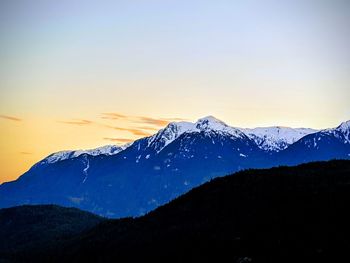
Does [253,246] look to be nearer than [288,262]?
No

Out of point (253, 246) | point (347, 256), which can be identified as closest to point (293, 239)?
point (253, 246)

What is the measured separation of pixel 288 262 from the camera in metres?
178

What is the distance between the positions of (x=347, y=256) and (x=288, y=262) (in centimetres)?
1880

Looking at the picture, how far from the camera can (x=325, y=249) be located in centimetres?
18125

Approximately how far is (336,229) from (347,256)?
29.6 m

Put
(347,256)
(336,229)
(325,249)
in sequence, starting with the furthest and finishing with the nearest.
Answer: (336,229), (325,249), (347,256)

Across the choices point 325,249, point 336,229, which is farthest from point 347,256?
point 336,229

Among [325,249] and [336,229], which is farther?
[336,229]

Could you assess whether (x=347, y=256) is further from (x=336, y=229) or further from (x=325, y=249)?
(x=336, y=229)

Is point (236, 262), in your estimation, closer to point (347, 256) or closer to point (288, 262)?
point (288, 262)

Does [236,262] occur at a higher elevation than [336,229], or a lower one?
lower

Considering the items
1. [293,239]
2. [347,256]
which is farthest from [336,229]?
[347,256]

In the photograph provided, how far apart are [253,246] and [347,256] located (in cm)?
3932

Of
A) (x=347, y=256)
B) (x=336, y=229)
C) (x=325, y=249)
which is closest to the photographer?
(x=347, y=256)
